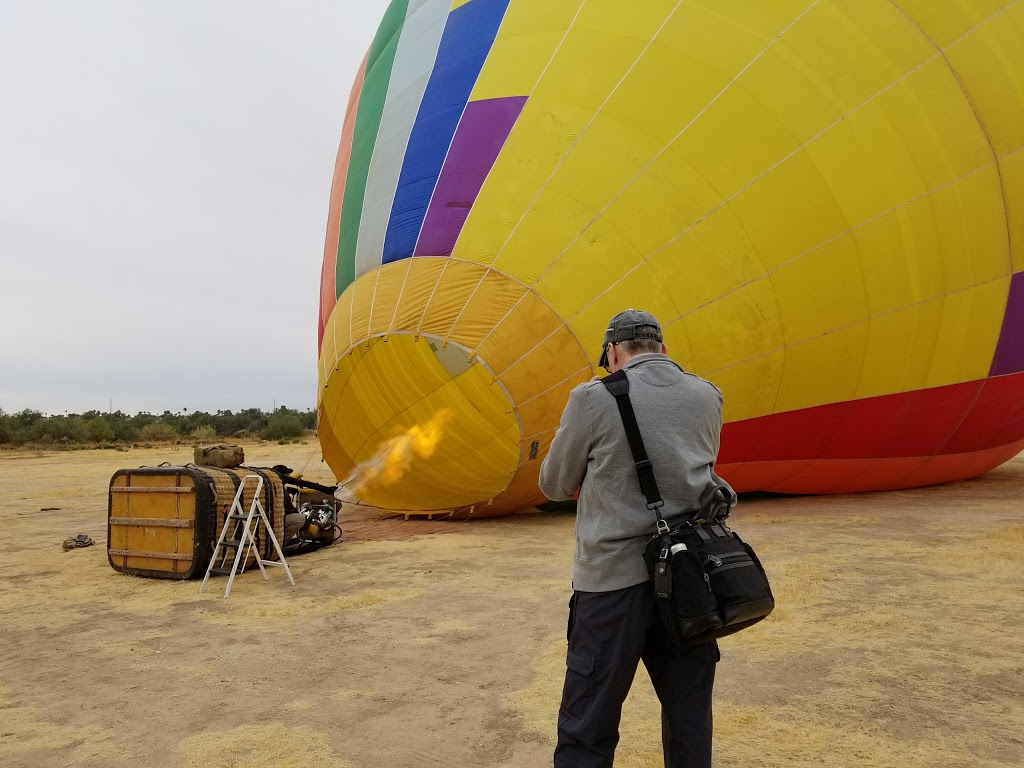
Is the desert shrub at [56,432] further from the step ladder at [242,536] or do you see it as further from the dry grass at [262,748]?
the dry grass at [262,748]

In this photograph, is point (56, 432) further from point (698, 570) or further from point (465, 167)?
point (698, 570)

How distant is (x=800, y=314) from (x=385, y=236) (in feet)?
11.5

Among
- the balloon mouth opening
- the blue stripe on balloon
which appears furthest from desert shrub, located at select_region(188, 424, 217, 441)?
the blue stripe on balloon

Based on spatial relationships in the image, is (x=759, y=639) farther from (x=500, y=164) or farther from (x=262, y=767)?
(x=500, y=164)

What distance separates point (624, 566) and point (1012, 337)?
6.27 meters

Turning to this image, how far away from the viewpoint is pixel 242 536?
5297mm

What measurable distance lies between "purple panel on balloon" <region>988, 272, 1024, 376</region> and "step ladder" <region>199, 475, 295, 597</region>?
19.9ft

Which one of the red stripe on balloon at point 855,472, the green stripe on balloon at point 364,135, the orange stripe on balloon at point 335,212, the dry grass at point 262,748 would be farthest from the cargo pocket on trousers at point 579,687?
the orange stripe on balloon at point 335,212

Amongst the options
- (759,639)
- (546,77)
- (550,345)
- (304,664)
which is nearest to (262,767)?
(304,664)

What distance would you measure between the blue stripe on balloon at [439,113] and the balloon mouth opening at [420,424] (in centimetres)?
95

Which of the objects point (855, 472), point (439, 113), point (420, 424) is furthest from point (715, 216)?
point (855, 472)

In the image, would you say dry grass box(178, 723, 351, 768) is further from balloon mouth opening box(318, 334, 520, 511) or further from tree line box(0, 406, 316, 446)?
tree line box(0, 406, 316, 446)

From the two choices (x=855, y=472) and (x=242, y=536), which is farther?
(x=855, y=472)

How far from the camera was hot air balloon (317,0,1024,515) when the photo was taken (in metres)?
5.74
